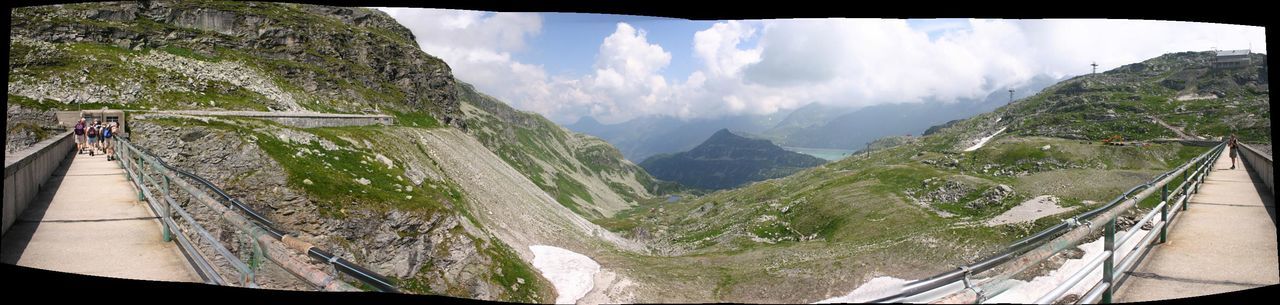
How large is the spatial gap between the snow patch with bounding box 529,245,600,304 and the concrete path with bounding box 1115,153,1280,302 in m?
25.7

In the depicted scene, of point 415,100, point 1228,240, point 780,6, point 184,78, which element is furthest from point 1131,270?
point 415,100

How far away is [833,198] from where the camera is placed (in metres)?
61.2

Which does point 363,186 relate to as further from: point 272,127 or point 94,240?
point 94,240

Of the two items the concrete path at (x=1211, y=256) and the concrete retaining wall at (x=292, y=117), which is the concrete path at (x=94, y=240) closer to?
the concrete path at (x=1211, y=256)

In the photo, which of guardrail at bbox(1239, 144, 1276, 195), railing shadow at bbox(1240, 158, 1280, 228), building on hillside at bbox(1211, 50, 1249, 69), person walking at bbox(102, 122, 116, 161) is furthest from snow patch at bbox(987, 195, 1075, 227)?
person walking at bbox(102, 122, 116, 161)

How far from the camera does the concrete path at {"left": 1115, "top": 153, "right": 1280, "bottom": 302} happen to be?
4.72 m

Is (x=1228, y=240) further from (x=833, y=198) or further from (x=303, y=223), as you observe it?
(x=833, y=198)

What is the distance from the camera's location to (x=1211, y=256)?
544 cm

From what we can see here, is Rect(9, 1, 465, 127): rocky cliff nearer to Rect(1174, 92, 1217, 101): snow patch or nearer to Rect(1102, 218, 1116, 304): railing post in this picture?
Rect(1102, 218, 1116, 304): railing post

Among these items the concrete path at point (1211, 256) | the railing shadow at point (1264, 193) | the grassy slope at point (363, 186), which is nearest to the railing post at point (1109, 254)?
the concrete path at point (1211, 256)

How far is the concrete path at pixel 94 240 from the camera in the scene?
5.08 meters

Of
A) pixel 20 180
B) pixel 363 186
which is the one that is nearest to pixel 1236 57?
pixel 20 180

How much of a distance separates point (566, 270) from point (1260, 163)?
33370 millimetres

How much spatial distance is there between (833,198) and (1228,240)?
190 feet
